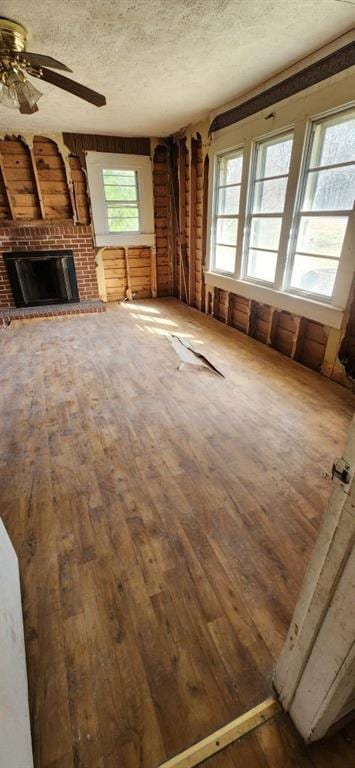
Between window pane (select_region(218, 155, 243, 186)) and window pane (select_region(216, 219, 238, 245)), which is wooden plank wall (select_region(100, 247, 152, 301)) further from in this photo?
window pane (select_region(218, 155, 243, 186))

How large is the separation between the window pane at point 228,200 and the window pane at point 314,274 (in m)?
1.37

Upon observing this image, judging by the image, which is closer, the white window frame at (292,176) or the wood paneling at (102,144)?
the white window frame at (292,176)

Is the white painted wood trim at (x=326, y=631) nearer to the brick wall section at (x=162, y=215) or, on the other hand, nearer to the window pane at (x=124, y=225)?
the window pane at (x=124, y=225)

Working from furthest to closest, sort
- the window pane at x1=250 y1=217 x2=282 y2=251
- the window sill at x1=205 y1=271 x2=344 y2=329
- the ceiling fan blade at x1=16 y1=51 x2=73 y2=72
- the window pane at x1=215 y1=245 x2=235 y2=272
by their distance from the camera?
the window pane at x1=215 y1=245 x2=235 y2=272, the window pane at x1=250 y1=217 x2=282 y2=251, the window sill at x1=205 y1=271 x2=344 y2=329, the ceiling fan blade at x1=16 y1=51 x2=73 y2=72

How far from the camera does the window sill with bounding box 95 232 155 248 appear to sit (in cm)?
547

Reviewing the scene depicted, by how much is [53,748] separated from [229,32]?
3.85 m

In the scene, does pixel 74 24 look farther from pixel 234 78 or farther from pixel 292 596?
pixel 292 596

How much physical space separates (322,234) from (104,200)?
3.80 metres

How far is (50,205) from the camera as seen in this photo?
5.14 metres

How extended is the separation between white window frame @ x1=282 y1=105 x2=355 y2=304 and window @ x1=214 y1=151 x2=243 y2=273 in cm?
110

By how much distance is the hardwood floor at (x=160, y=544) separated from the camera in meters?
0.97

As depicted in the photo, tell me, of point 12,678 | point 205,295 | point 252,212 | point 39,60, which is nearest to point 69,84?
point 39,60

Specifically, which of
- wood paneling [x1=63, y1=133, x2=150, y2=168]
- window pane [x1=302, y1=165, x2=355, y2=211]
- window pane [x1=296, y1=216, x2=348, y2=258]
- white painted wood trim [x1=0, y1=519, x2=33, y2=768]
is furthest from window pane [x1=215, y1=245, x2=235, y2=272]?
white painted wood trim [x1=0, y1=519, x2=33, y2=768]

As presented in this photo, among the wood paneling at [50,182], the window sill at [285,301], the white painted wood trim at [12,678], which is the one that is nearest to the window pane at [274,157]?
the window sill at [285,301]
